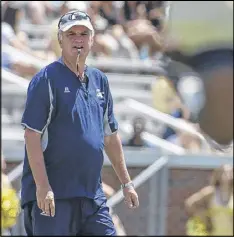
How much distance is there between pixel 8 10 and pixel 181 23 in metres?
6.05

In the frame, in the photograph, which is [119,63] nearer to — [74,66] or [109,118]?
[109,118]

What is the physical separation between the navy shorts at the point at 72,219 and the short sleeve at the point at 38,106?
15.3 inches

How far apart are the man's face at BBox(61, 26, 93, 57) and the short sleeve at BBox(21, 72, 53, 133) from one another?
0.60 feet

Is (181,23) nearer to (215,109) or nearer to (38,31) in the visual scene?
(215,109)

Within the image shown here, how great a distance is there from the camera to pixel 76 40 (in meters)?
4.07

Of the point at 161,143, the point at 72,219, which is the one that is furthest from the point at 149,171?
the point at 72,219

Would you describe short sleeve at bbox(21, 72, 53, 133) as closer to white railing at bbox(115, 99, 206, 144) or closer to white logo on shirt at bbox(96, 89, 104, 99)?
white logo on shirt at bbox(96, 89, 104, 99)

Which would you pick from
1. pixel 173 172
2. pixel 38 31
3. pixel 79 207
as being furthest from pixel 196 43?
pixel 38 31

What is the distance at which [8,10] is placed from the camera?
31.1 ft

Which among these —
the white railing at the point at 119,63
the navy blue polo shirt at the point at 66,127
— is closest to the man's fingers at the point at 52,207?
the navy blue polo shirt at the point at 66,127

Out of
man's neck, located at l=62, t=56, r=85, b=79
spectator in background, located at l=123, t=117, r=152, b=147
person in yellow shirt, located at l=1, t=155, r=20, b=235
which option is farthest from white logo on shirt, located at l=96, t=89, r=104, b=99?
spectator in background, located at l=123, t=117, r=152, b=147

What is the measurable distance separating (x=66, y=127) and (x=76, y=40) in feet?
1.24

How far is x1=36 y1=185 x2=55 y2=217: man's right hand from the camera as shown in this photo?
399 centimetres

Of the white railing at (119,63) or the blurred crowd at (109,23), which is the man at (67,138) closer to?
the white railing at (119,63)
